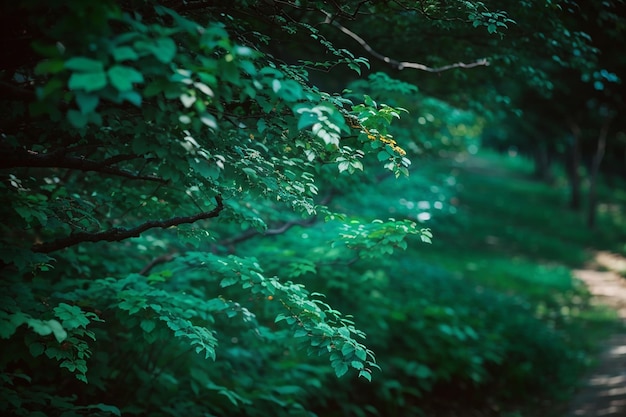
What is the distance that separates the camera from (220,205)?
134 inches

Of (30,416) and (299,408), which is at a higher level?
(30,416)

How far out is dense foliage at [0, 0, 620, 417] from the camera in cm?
253

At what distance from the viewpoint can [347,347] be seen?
11.0 ft

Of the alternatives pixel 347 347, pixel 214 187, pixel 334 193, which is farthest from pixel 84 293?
pixel 334 193

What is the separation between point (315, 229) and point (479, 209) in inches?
861

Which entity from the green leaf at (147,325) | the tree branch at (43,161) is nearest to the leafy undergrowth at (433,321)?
the green leaf at (147,325)

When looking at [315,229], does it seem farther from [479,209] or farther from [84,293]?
[479,209]

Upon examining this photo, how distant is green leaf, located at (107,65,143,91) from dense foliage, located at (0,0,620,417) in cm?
1

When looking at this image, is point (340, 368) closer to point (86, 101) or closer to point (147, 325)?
point (147, 325)

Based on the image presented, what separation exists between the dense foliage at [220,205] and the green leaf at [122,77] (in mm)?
11

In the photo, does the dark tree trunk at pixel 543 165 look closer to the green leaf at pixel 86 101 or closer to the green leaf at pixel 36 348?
the green leaf at pixel 36 348

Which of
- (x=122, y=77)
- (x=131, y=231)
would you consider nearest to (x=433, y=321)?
(x=131, y=231)

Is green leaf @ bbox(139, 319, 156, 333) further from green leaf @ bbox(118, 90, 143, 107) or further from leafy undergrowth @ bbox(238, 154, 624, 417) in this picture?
green leaf @ bbox(118, 90, 143, 107)

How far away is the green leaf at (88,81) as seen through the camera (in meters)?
1.86
